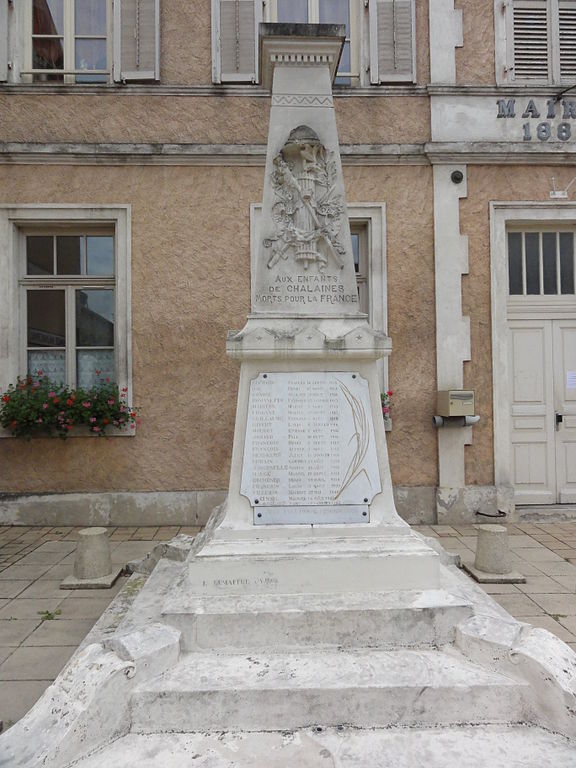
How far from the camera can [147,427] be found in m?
6.16

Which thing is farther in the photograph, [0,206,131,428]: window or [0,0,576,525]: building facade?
[0,206,131,428]: window

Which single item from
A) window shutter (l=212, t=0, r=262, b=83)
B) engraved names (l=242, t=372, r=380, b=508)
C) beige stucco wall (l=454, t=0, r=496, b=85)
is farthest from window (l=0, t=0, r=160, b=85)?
engraved names (l=242, t=372, r=380, b=508)

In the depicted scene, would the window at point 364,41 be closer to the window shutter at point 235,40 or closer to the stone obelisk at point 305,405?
the window shutter at point 235,40

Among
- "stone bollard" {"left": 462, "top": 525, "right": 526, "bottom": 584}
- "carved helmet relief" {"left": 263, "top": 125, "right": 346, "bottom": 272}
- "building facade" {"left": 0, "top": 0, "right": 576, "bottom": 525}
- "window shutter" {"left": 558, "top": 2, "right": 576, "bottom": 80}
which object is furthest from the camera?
"window shutter" {"left": 558, "top": 2, "right": 576, "bottom": 80}

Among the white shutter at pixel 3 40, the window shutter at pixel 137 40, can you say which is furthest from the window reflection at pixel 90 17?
the white shutter at pixel 3 40

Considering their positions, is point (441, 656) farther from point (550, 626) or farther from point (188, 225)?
point (188, 225)

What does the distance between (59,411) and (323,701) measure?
181 inches

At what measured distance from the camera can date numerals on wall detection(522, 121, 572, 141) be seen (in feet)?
20.8

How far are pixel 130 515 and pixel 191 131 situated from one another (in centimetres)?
428

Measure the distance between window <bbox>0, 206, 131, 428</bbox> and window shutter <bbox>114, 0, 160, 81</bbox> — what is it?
5.11 feet

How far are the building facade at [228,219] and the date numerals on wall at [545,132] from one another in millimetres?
26

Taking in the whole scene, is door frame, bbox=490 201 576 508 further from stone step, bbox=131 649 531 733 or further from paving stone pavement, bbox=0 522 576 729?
stone step, bbox=131 649 531 733

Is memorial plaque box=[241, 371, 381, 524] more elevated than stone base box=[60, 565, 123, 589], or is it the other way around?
memorial plaque box=[241, 371, 381, 524]

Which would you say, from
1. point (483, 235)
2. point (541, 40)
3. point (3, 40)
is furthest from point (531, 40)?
point (3, 40)
